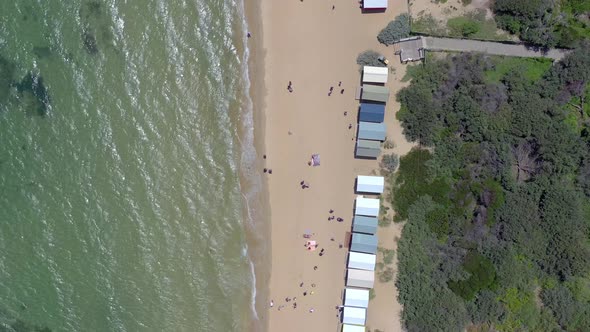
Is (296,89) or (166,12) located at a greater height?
(166,12)

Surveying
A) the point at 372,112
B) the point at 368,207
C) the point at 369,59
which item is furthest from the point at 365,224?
the point at 369,59

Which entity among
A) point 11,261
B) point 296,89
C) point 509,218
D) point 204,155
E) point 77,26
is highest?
point 77,26

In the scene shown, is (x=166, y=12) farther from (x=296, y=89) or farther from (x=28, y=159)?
(x=28, y=159)

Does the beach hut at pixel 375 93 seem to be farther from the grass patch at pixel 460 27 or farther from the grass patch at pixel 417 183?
the grass patch at pixel 460 27

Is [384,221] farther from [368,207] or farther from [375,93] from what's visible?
[375,93]

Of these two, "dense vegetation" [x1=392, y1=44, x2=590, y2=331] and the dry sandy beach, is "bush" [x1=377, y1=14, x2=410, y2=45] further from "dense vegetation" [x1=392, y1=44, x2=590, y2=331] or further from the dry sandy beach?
"dense vegetation" [x1=392, y1=44, x2=590, y2=331]

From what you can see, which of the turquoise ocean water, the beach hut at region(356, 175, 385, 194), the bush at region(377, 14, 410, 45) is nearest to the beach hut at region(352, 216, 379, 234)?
the beach hut at region(356, 175, 385, 194)

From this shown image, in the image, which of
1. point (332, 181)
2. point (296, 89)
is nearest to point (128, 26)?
point (296, 89)
